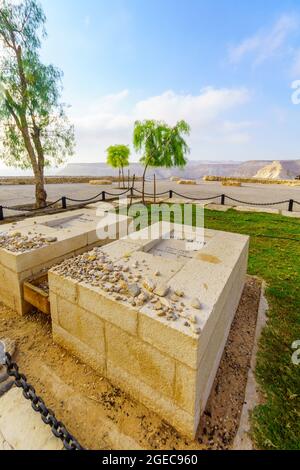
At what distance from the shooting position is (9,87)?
Result: 8.73 metres

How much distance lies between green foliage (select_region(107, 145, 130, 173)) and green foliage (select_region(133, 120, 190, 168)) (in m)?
12.1

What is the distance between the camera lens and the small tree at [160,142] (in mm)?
13508

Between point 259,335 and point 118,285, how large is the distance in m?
1.85

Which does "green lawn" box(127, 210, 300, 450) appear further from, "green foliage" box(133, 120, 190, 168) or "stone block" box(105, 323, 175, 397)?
"green foliage" box(133, 120, 190, 168)

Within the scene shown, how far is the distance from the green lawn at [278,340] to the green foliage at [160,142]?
842 cm

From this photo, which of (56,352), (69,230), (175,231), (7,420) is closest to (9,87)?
(69,230)

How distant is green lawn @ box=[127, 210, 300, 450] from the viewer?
1809 millimetres

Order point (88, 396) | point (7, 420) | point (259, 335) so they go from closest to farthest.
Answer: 1. point (7, 420)
2. point (88, 396)
3. point (259, 335)

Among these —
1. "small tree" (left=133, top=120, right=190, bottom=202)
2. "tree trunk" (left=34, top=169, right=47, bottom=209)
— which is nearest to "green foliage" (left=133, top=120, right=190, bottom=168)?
"small tree" (left=133, top=120, right=190, bottom=202)

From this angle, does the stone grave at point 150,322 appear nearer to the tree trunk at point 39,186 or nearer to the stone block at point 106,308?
the stone block at point 106,308

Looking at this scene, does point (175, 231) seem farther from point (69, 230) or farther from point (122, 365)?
point (122, 365)

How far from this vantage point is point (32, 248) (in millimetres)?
3297

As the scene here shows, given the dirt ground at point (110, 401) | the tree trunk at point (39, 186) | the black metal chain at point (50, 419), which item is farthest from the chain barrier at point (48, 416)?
the tree trunk at point (39, 186)

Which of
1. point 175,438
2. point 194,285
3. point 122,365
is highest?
point 194,285
